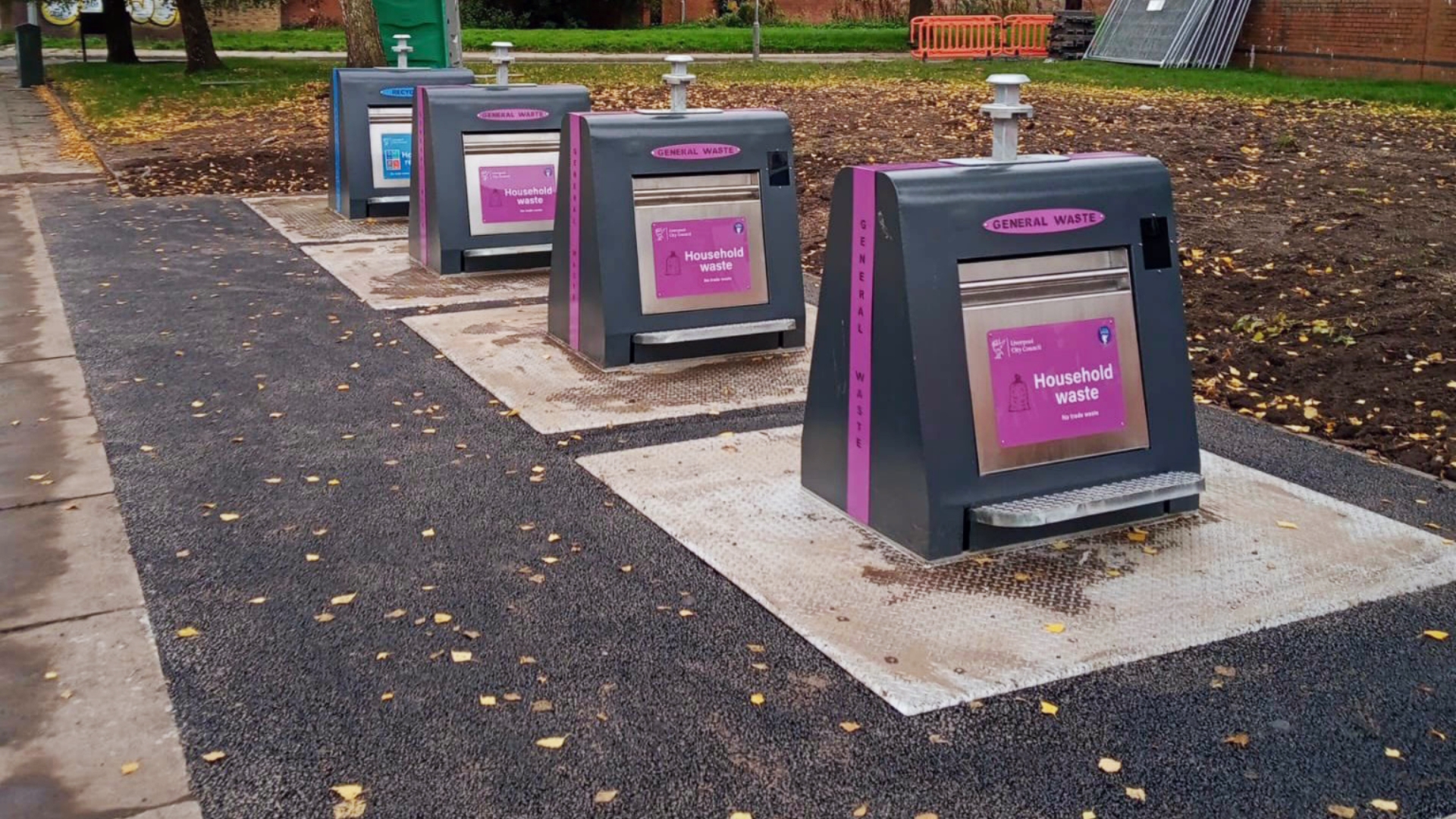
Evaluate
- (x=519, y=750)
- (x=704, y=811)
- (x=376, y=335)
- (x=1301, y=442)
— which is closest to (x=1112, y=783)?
(x=704, y=811)

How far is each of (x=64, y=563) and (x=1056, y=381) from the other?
333cm

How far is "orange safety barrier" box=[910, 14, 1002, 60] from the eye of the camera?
99.5 ft

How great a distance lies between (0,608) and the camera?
4332 millimetres

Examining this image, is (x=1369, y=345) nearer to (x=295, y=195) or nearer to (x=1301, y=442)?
(x=1301, y=442)

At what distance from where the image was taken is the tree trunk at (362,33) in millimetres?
18906

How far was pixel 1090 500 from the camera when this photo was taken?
4605 millimetres

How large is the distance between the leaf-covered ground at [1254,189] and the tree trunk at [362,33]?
1052mm

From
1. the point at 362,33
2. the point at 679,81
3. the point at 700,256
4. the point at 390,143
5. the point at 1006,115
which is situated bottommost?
the point at 700,256

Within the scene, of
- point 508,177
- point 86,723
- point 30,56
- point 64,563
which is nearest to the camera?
point 86,723

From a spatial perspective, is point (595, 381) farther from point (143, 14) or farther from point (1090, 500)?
point (143, 14)

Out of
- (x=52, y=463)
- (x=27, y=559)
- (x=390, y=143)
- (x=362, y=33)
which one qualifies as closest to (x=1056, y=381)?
(x=27, y=559)

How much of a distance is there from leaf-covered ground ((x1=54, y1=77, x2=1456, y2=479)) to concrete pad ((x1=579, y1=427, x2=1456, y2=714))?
1.12 meters

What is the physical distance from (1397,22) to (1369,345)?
56.6 feet

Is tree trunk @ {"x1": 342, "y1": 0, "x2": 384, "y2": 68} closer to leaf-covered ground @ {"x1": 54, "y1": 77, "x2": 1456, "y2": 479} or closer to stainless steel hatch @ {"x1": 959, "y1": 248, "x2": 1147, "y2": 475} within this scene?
leaf-covered ground @ {"x1": 54, "y1": 77, "x2": 1456, "y2": 479}
